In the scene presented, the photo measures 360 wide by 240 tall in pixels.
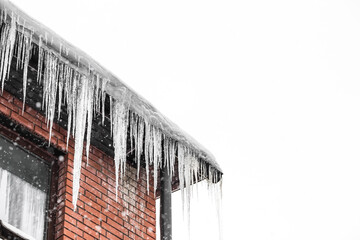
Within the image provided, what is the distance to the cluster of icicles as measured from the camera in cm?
462

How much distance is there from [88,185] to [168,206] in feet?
2.48

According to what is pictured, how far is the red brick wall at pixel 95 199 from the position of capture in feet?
16.7

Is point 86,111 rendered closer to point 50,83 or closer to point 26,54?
point 50,83

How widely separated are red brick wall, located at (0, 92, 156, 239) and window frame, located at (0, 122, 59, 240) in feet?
0.13

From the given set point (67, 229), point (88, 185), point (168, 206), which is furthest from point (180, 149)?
point (67, 229)

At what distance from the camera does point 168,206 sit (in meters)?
5.67

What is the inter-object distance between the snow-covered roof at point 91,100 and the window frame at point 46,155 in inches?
8.8

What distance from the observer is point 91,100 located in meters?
5.14

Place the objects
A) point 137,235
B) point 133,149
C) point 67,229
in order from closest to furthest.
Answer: point 67,229
point 137,235
point 133,149

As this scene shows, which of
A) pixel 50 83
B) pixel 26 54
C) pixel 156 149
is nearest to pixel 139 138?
pixel 156 149

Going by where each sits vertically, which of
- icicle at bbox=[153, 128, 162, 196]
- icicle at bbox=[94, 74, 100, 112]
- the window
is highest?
icicle at bbox=[94, 74, 100, 112]

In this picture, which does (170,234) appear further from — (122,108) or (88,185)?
(122,108)

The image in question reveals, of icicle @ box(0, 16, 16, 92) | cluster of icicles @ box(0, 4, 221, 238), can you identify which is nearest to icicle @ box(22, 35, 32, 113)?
cluster of icicles @ box(0, 4, 221, 238)

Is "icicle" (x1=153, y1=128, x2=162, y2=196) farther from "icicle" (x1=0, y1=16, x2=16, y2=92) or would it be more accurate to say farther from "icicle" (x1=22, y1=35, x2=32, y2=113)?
"icicle" (x1=0, y1=16, x2=16, y2=92)
